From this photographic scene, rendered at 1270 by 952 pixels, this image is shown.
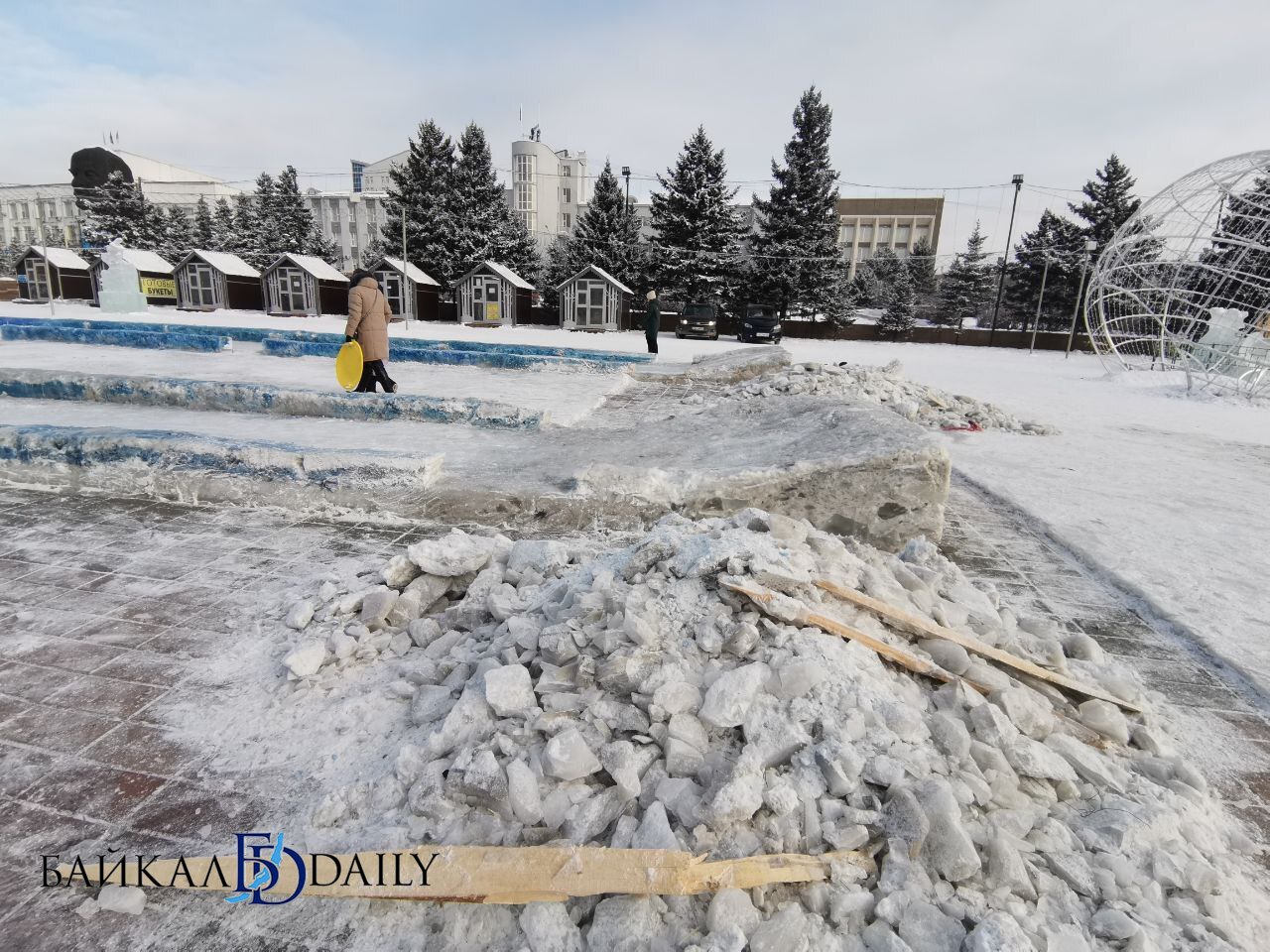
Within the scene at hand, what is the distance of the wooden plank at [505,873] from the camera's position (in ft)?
5.46

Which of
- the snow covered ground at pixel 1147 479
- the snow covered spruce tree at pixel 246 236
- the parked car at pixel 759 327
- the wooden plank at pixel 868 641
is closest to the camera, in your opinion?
the wooden plank at pixel 868 641

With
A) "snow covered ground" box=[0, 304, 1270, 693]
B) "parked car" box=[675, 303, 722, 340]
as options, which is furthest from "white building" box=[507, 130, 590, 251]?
"snow covered ground" box=[0, 304, 1270, 693]

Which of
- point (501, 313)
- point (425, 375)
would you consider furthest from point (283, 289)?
point (425, 375)

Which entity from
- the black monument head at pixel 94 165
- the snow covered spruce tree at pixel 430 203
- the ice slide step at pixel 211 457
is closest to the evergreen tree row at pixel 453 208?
the snow covered spruce tree at pixel 430 203

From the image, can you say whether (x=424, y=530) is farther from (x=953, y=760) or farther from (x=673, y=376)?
(x=673, y=376)

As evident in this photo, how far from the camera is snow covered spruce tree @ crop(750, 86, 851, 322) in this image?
3033 cm

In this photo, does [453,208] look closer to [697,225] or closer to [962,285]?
[697,225]

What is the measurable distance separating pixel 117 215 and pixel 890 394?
163ft

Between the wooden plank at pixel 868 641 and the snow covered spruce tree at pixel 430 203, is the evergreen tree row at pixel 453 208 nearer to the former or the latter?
the snow covered spruce tree at pixel 430 203

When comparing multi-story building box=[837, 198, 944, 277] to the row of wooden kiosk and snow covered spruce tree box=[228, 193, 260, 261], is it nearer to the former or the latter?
the row of wooden kiosk

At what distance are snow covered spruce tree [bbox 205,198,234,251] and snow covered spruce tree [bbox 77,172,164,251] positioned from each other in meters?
3.42

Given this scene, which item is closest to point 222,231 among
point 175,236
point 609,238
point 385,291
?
point 175,236

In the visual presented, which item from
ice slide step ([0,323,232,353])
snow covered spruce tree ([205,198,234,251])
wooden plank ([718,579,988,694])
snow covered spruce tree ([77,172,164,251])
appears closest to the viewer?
wooden plank ([718,579,988,694])

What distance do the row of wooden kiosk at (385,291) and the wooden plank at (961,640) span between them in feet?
88.8
